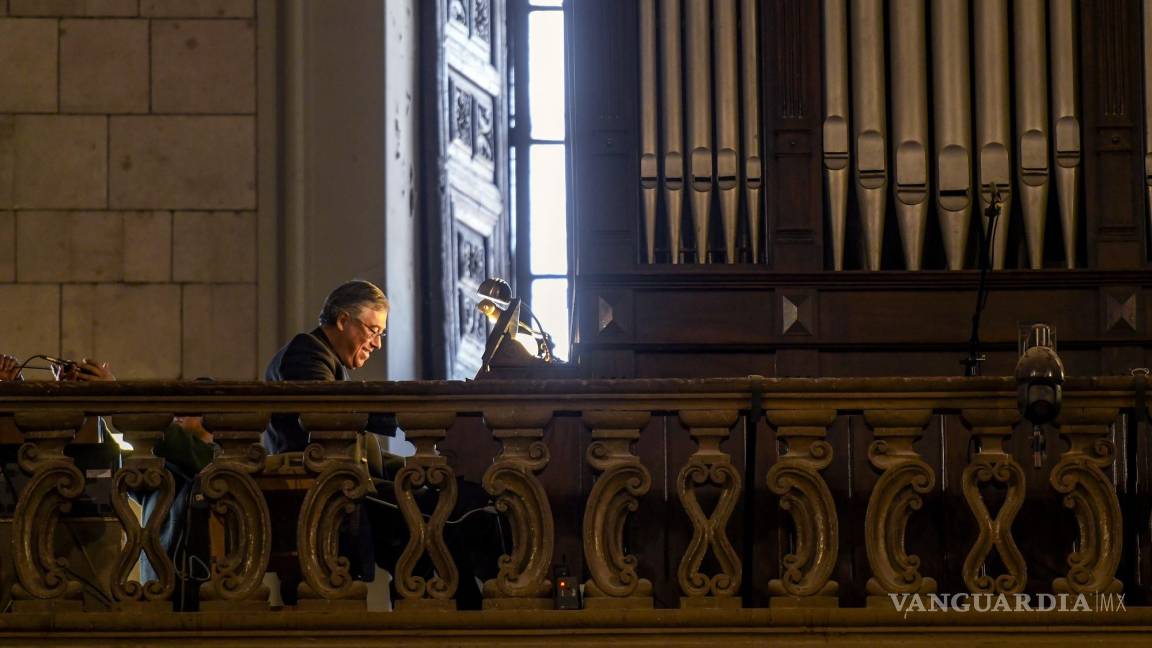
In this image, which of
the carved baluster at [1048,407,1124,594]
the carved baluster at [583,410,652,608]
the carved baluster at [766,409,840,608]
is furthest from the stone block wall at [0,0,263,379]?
the carved baluster at [1048,407,1124,594]

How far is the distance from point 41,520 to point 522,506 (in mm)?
1469

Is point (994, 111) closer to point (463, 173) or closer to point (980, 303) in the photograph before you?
point (980, 303)

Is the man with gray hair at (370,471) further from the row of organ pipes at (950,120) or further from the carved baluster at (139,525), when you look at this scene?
the row of organ pipes at (950,120)

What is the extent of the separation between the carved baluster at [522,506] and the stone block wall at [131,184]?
346cm

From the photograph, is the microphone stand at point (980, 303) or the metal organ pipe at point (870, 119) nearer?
the microphone stand at point (980, 303)

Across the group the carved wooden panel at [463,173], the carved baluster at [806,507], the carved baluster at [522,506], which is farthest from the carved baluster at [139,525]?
the carved wooden panel at [463,173]

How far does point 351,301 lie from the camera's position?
29.8ft

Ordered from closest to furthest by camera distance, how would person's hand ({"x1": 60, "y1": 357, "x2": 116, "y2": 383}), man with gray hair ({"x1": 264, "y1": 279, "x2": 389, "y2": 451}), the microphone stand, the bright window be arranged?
the microphone stand
person's hand ({"x1": 60, "y1": 357, "x2": 116, "y2": 383})
man with gray hair ({"x1": 264, "y1": 279, "x2": 389, "y2": 451})
the bright window

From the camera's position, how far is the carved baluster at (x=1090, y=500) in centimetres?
745

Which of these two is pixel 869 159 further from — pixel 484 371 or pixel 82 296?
pixel 82 296

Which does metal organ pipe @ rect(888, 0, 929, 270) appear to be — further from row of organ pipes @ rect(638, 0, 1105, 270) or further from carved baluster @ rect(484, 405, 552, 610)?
carved baluster @ rect(484, 405, 552, 610)

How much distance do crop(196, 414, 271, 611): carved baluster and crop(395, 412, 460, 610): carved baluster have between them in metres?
0.43

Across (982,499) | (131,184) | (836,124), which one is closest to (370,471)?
(982,499)

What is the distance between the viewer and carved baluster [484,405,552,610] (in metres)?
7.47
